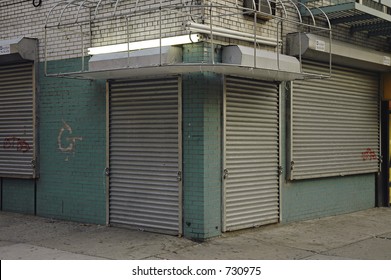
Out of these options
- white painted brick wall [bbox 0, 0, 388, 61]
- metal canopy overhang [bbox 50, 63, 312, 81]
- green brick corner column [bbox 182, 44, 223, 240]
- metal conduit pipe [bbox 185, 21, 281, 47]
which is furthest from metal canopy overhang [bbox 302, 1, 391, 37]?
green brick corner column [bbox 182, 44, 223, 240]

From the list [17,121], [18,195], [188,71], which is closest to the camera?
[188,71]

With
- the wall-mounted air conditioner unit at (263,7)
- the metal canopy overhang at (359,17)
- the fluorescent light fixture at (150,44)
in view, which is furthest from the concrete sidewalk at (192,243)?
the metal canopy overhang at (359,17)

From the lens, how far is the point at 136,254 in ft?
27.0

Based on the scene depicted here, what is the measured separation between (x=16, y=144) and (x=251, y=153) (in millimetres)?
4895

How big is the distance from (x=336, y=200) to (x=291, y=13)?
158 inches

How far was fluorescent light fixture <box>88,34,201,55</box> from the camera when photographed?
895 centimetres

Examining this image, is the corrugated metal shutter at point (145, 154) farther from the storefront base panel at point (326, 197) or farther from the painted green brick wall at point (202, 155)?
the storefront base panel at point (326, 197)

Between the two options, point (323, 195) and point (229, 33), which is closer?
point (229, 33)

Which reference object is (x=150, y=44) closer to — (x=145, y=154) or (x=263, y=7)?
(x=145, y=154)

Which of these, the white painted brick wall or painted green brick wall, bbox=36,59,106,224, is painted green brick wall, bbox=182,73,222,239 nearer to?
the white painted brick wall

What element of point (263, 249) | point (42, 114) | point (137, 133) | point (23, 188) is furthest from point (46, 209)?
point (263, 249)

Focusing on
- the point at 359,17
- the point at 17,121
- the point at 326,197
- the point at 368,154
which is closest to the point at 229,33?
the point at 359,17

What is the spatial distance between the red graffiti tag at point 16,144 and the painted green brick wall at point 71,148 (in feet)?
1.43

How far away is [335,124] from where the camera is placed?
12.0m
